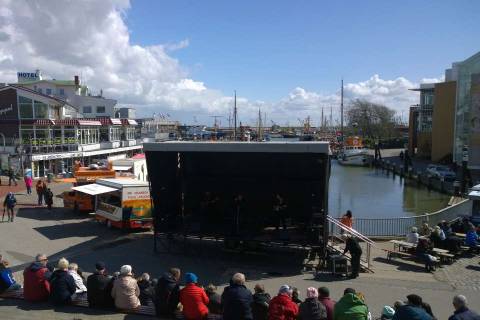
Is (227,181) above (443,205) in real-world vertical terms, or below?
above

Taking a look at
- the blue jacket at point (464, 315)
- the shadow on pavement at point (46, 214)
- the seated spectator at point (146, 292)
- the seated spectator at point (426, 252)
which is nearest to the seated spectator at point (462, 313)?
the blue jacket at point (464, 315)

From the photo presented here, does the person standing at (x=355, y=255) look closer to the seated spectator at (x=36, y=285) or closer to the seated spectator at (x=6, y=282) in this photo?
the seated spectator at (x=36, y=285)

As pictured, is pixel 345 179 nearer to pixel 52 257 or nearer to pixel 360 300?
pixel 52 257

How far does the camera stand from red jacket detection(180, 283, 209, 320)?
25.3 feet

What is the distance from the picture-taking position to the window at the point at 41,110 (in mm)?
41156

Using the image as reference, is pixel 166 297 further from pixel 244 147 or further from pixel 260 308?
pixel 244 147

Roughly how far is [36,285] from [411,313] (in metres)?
6.99

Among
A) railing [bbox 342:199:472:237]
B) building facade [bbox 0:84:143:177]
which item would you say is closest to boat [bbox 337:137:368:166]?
building facade [bbox 0:84:143:177]

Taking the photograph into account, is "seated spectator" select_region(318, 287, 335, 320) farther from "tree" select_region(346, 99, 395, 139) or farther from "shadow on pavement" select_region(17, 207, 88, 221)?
"tree" select_region(346, 99, 395, 139)

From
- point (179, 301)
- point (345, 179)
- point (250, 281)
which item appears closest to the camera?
point (179, 301)

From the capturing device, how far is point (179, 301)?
27.1ft

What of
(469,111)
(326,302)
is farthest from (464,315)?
(469,111)

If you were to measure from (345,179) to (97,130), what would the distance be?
29.3 m

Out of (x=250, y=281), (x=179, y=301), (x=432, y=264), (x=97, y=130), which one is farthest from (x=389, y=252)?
(x=97, y=130)
